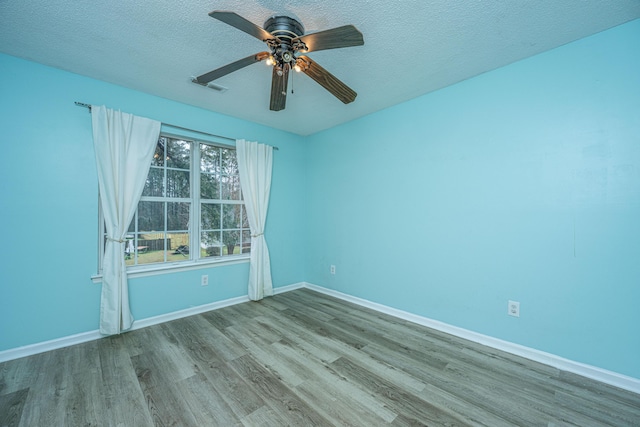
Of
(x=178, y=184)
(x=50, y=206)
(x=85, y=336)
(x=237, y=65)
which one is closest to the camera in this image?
(x=237, y=65)

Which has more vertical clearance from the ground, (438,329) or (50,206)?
(50,206)

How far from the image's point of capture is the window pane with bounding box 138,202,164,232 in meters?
2.76

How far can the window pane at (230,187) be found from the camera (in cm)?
337

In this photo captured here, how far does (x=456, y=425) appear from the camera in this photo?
1.42 metres

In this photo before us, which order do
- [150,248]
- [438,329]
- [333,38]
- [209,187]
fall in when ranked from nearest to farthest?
[333,38] < [438,329] < [150,248] < [209,187]

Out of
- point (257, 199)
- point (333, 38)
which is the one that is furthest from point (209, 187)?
point (333, 38)

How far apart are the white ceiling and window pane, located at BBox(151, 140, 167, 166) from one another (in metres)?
0.56

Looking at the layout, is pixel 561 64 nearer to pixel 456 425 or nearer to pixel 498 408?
pixel 498 408

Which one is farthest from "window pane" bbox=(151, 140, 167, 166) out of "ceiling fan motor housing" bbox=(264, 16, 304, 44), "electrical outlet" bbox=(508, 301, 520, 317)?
"electrical outlet" bbox=(508, 301, 520, 317)

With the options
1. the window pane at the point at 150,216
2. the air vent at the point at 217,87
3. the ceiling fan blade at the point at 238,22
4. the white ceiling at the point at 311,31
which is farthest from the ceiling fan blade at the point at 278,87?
the window pane at the point at 150,216

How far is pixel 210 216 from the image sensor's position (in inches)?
128

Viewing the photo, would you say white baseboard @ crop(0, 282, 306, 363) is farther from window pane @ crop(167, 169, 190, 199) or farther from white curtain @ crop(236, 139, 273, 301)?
window pane @ crop(167, 169, 190, 199)

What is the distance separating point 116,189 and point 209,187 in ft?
Result: 3.18

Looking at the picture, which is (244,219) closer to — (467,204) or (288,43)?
(288,43)
